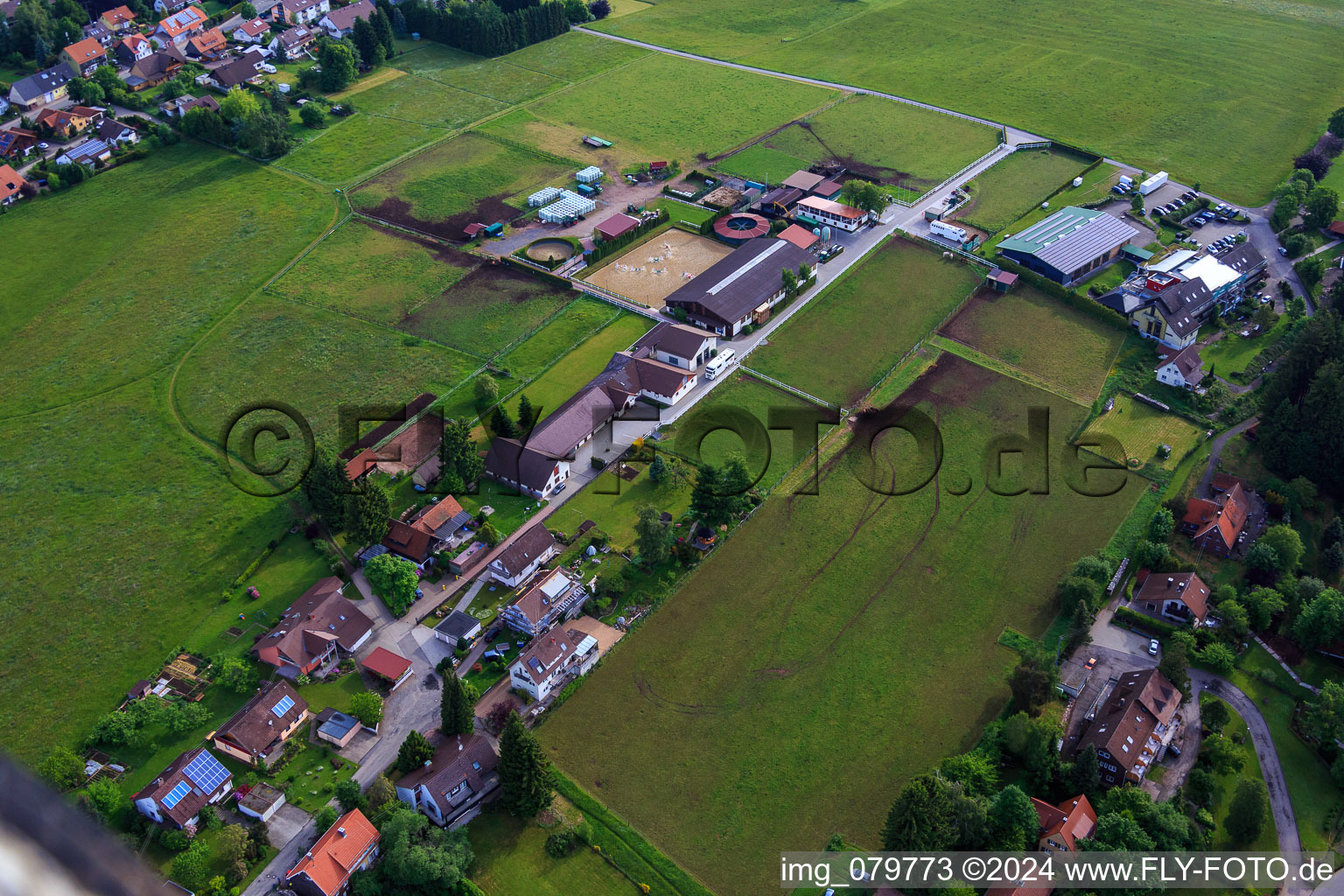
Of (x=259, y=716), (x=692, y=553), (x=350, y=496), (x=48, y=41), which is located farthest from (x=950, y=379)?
(x=48, y=41)

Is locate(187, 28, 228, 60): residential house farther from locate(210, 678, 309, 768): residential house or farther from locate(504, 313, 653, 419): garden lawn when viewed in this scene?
locate(210, 678, 309, 768): residential house

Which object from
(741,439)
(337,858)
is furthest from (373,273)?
(337,858)

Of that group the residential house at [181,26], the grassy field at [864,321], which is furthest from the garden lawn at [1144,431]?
the residential house at [181,26]

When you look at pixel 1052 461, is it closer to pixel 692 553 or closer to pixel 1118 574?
pixel 1118 574

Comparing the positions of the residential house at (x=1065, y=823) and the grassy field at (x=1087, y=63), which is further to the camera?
the grassy field at (x=1087, y=63)

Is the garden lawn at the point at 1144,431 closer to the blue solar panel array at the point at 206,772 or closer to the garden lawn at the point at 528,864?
the garden lawn at the point at 528,864

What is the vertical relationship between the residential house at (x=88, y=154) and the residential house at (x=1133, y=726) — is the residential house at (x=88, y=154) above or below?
above

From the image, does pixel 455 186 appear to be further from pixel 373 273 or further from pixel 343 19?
pixel 343 19
